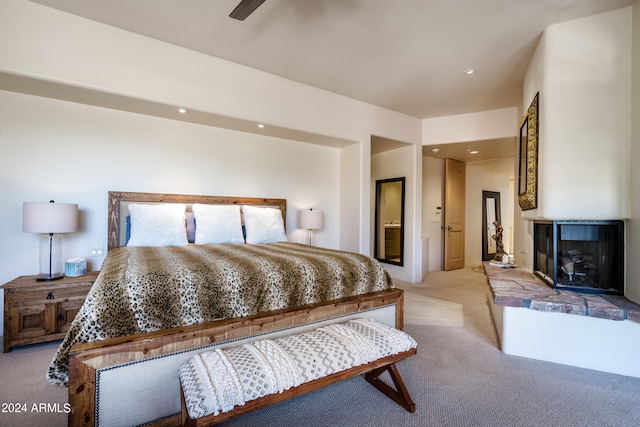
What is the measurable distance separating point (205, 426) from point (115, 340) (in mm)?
649

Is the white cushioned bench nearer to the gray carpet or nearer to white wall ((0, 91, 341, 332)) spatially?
the gray carpet

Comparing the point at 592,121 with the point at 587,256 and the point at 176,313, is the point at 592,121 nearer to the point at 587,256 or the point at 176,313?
the point at 587,256

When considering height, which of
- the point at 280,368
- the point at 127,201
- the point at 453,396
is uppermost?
the point at 127,201

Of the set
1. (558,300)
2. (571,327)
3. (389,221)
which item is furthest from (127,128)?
(571,327)

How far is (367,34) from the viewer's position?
2.80 metres

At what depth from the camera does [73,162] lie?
3.04 m

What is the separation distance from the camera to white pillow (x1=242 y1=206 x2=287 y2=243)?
11.8ft

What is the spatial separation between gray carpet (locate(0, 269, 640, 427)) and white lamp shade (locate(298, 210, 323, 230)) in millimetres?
2128

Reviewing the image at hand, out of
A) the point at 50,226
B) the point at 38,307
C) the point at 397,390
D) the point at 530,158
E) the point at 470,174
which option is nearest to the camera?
the point at 397,390

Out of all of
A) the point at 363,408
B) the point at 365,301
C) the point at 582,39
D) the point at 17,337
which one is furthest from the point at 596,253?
the point at 17,337

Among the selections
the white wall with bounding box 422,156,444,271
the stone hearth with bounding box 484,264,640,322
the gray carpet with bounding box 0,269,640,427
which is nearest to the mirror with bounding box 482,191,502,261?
the white wall with bounding box 422,156,444,271

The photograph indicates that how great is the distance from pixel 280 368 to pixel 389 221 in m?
4.45

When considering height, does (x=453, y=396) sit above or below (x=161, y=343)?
below

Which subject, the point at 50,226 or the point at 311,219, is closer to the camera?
the point at 50,226
